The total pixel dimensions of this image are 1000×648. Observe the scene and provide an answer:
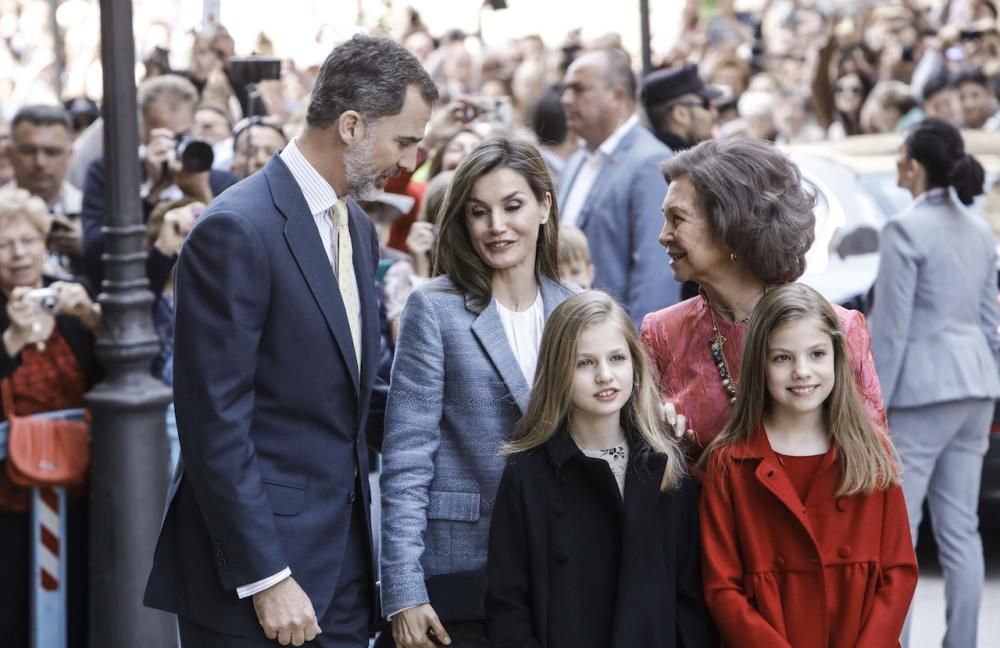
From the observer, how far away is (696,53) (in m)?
17.2

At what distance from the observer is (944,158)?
20.0 feet

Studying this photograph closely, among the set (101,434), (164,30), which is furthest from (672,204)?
(164,30)

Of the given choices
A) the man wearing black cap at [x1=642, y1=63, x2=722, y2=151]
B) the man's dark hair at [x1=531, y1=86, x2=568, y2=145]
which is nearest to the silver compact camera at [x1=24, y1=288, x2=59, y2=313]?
the man wearing black cap at [x1=642, y1=63, x2=722, y2=151]

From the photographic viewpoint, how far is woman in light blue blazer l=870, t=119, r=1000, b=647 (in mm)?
6012

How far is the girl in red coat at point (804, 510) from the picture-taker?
3.60 m

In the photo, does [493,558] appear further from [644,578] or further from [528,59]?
[528,59]

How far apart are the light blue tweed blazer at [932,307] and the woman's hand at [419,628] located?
293 cm

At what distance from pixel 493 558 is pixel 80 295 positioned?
260 cm

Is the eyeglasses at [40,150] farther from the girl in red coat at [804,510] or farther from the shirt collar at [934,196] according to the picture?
the girl in red coat at [804,510]

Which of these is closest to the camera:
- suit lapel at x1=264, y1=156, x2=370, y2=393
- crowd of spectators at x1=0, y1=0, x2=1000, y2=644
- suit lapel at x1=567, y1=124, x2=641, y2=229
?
suit lapel at x1=264, y1=156, x2=370, y2=393

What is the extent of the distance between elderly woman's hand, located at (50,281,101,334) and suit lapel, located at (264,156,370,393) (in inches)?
89.4

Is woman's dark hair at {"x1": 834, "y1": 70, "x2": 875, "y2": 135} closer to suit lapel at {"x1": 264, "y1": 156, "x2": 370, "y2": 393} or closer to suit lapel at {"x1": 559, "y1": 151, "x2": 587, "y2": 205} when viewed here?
suit lapel at {"x1": 559, "y1": 151, "x2": 587, "y2": 205}

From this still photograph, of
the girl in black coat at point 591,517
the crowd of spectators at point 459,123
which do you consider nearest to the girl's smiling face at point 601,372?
the girl in black coat at point 591,517

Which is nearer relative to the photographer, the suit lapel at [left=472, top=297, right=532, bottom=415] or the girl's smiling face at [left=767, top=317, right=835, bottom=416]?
the girl's smiling face at [left=767, top=317, right=835, bottom=416]
